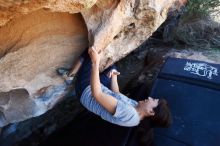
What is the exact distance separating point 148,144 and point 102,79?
26.0 inches

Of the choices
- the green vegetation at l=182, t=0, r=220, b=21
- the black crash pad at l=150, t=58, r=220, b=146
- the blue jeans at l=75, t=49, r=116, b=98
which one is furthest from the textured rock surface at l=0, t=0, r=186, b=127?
the green vegetation at l=182, t=0, r=220, b=21

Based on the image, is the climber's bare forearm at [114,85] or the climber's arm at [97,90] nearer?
the climber's arm at [97,90]

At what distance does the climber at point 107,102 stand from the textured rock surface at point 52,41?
109mm

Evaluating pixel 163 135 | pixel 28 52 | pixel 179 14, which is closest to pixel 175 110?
pixel 163 135

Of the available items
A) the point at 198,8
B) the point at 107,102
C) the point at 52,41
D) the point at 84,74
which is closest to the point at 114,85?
the point at 84,74

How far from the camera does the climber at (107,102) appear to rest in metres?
2.31

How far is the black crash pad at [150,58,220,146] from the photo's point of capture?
7.79 feet

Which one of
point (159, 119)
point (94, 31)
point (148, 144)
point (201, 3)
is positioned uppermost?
Answer: point (94, 31)

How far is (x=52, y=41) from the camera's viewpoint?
252cm

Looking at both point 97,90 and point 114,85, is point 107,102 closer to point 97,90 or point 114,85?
point 97,90

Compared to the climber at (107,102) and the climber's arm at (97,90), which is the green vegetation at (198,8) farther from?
the climber's arm at (97,90)

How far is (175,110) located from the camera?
2.61 meters

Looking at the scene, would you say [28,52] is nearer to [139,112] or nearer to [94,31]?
[94,31]

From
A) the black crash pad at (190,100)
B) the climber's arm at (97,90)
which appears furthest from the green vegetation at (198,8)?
the climber's arm at (97,90)
